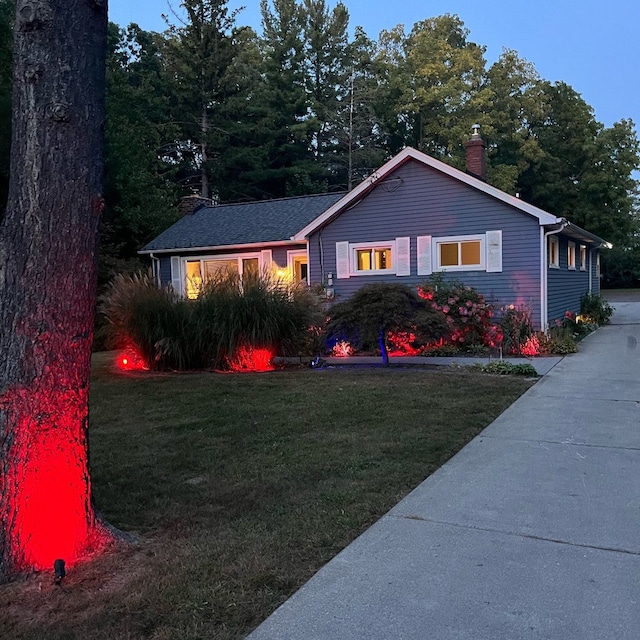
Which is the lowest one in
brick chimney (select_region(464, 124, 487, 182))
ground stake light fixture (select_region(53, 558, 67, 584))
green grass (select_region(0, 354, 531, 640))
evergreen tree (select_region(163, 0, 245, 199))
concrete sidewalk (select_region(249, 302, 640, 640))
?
concrete sidewalk (select_region(249, 302, 640, 640))

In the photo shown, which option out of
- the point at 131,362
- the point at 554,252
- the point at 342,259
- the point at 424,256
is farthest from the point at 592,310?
the point at 131,362

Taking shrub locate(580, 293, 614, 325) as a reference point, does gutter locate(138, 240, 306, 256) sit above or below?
above

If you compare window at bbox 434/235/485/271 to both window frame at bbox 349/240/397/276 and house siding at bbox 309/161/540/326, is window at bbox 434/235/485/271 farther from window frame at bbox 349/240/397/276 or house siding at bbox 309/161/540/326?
window frame at bbox 349/240/397/276

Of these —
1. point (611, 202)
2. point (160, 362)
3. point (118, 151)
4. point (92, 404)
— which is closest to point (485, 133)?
point (611, 202)

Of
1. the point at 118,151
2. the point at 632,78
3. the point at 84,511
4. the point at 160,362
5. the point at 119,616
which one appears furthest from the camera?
the point at 632,78

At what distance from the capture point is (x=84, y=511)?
3.24 meters

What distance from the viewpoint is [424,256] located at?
14078mm

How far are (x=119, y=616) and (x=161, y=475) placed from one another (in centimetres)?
216

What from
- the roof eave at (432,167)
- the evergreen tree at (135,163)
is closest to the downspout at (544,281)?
the roof eave at (432,167)

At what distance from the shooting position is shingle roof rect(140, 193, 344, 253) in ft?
55.6

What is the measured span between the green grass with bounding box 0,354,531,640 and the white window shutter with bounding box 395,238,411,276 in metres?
5.67

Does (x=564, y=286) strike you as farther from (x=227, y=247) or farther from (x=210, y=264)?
(x=210, y=264)

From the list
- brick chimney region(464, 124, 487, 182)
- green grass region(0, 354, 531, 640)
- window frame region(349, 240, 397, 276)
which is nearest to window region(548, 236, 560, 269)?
brick chimney region(464, 124, 487, 182)

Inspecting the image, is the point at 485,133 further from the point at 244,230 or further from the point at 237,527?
the point at 237,527
